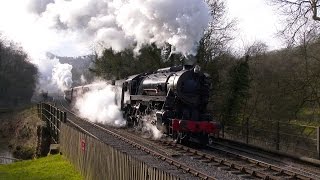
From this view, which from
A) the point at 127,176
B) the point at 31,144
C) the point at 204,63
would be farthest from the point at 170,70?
the point at 31,144

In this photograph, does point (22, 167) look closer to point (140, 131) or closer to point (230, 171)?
point (140, 131)

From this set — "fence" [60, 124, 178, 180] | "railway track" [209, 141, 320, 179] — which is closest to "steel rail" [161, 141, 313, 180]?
"railway track" [209, 141, 320, 179]

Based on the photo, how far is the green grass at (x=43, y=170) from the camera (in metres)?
14.1

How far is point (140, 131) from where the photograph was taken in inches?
790

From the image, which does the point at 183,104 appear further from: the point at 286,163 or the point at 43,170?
the point at 43,170

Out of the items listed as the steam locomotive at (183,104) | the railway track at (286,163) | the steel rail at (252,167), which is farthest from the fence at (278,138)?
the steel rail at (252,167)

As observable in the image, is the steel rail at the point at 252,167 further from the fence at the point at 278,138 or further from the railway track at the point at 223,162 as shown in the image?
the fence at the point at 278,138

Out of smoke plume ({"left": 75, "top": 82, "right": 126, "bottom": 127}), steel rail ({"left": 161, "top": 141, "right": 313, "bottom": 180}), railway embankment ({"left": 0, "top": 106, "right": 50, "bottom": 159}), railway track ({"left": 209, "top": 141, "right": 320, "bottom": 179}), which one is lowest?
railway embankment ({"left": 0, "top": 106, "right": 50, "bottom": 159})

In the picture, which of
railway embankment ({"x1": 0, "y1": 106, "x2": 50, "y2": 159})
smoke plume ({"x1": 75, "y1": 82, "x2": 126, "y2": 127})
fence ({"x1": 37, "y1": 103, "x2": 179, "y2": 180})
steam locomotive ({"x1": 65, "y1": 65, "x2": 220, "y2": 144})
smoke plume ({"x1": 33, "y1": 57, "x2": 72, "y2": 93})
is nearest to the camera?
fence ({"x1": 37, "y1": 103, "x2": 179, "y2": 180})

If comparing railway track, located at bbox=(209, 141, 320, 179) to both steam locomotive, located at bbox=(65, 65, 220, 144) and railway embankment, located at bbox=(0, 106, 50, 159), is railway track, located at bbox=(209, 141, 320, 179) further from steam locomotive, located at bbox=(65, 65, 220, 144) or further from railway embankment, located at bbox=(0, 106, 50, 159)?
railway embankment, located at bbox=(0, 106, 50, 159)

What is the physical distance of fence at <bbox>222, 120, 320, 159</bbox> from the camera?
1595cm

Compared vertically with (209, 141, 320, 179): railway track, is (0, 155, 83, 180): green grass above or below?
below

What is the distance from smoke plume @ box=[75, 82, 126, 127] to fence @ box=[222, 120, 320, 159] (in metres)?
6.48

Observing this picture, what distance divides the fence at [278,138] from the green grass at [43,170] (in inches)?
290
